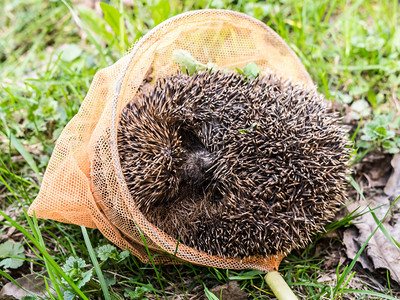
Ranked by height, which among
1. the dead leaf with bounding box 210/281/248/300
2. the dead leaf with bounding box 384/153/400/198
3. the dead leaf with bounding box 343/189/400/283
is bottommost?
the dead leaf with bounding box 343/189/400/283

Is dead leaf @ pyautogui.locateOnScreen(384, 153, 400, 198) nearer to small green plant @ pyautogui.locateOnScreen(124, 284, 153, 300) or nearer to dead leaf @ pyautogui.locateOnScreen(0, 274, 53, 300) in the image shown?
small green plant @ pyautogui.locateOnScreen(124, 284, 153, 300)

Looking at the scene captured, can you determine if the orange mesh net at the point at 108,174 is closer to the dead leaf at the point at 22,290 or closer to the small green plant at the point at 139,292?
the small green plant at the point at 139,292

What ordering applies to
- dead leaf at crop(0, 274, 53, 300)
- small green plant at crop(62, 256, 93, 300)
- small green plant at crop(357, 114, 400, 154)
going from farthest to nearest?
small green plant at crop(357, 114, 400, 154) < dead leaf at crop(0, 274, 53, 300) < small green plant at crop(62, 256, 93, 300)

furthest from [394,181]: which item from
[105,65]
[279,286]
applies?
[105,65]

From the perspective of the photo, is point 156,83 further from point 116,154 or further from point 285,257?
point 285,257

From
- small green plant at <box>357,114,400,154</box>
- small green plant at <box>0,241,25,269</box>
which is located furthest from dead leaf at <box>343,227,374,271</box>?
small green plant at <box>0,241,25,269</box>

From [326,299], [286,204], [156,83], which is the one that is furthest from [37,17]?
[326,299]
